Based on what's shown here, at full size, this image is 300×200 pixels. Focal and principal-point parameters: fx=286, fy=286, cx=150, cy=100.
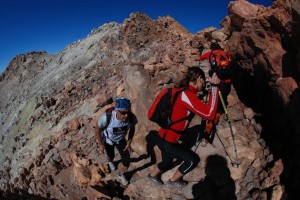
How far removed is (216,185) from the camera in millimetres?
7480

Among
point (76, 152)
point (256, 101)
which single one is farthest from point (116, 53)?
point (256, 101)

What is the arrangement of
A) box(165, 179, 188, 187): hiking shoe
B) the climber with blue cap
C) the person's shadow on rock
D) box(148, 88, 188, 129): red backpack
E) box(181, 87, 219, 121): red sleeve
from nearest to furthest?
box(181, 87, 219, 121): red sleeve < box(148, 88, 188, 129): red backpack < the climber with blue cap < the person's shadow on rock < box(165, 179, 188, 187): hiking shoe

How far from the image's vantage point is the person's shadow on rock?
23.9 feet

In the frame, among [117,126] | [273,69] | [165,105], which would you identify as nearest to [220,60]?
[273,69]

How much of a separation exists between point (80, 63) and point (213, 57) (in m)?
19.9

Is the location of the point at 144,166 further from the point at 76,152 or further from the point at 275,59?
the point at 275,59

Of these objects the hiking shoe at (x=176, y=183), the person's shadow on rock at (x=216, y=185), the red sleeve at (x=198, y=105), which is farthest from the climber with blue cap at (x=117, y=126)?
the person's shadow on rock at (x=216, y=185)

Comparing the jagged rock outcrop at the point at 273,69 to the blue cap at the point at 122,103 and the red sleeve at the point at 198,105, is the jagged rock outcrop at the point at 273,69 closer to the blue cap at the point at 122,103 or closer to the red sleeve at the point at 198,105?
the red sleeve at the point at 198,105

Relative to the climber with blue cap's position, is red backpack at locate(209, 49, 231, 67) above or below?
above

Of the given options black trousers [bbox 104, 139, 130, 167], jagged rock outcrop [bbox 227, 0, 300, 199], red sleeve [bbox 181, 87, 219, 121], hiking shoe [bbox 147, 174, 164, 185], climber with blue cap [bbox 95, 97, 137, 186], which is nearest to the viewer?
red sleeve [bbox 181, 87, 219, 121]

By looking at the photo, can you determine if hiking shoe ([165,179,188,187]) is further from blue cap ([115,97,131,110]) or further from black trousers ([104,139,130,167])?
blue cap ([115,97,131,110])

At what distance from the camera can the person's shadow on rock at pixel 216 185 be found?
728cm

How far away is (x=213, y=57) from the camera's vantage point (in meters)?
7.96

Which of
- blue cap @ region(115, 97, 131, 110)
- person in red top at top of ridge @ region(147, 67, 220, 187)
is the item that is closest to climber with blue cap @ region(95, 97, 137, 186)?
blue cap @ region(115, 97, 131, 110)
